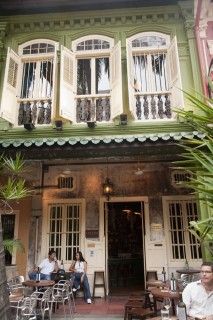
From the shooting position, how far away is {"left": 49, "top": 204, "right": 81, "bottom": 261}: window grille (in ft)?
32.8

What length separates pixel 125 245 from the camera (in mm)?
13891

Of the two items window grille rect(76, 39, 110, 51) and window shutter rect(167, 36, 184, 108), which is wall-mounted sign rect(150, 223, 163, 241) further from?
window grille rect(76, 39, 110, 51)

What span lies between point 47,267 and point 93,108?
468 centimetres

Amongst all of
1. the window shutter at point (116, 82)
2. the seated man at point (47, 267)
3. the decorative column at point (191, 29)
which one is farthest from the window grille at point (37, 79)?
the seated man at point (47, 267)

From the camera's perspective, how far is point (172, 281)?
694 centimetres

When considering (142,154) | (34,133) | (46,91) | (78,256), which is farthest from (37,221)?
(142,154)

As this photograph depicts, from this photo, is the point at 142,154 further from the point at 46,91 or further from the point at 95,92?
the point at 46,91

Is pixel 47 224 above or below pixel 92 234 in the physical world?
above

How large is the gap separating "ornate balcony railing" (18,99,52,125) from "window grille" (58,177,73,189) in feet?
7.45

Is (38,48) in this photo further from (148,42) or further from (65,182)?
(65,182)

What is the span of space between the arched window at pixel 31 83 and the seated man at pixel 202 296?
579 centimetres

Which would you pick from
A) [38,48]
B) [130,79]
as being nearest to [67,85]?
[130,79]

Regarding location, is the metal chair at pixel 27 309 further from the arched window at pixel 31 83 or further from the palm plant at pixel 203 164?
the arched window at pixel 31 83

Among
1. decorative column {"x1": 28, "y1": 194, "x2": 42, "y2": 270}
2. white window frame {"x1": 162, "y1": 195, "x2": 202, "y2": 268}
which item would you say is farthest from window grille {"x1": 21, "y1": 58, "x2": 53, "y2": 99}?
white window frame {"x1": 162, "y1": 195, "x2": 202, "y2": 268}
